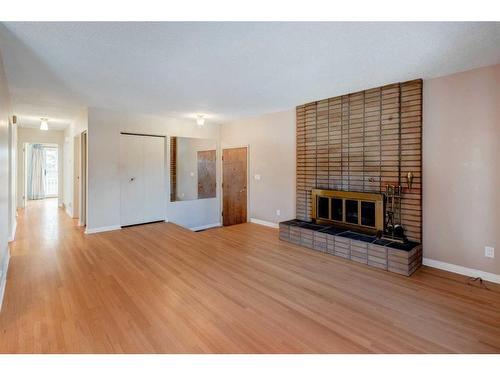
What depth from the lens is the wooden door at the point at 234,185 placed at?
636cm

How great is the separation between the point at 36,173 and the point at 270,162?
937 centimetres

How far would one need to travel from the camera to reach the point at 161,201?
610 centimetres

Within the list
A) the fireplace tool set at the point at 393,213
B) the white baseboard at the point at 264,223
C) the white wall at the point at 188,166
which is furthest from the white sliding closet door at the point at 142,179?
the fireplace tool set at the point at 393,213

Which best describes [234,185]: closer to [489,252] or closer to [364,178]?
[364,178]

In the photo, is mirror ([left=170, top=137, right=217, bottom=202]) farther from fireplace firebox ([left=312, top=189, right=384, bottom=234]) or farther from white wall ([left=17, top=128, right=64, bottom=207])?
white wall ([left=17, top=128, right=64, bottom=207])

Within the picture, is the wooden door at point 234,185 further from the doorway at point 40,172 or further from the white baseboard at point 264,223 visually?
the doorway at point 40,172

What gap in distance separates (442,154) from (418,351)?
2.49m

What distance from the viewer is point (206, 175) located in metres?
6.75

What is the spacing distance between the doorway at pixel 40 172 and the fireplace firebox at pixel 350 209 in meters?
9.44

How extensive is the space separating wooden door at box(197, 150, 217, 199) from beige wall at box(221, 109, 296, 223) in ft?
2.84

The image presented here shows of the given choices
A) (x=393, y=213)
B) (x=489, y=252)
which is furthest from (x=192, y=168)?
(x=489, y=252)

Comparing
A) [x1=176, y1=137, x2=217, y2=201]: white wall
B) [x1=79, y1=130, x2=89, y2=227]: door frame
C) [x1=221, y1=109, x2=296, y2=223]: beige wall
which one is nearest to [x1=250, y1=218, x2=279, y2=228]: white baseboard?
[x1=221, y1=109, x2=296, y2=223]: beige wall
